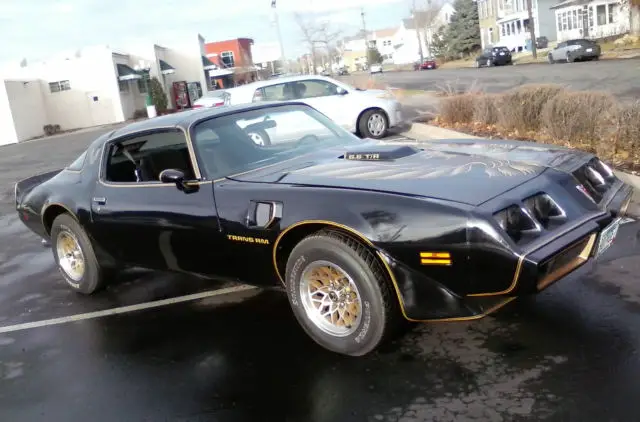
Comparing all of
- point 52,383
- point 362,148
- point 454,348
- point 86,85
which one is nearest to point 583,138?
point 362,148

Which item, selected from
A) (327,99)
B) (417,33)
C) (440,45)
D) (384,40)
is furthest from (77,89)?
(384,40)

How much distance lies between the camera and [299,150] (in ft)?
15.3

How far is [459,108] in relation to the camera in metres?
12.1

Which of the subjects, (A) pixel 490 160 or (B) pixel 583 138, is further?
(B) pixel 583 138

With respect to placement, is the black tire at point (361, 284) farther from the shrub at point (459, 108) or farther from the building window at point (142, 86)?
the building window at point (142, 86)

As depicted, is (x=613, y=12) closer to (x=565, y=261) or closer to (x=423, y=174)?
(x=423, y=174)

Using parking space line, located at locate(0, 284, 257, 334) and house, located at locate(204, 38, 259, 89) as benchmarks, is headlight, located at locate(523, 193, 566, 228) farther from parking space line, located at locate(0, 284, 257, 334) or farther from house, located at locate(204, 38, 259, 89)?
house, located at locate(204, 38, 259, 89)

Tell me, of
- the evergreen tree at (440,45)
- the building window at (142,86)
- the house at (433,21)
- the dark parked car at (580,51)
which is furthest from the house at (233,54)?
the dark parked car at (580,51)

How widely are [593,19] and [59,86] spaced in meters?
40.2

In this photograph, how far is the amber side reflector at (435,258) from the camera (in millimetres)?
3135

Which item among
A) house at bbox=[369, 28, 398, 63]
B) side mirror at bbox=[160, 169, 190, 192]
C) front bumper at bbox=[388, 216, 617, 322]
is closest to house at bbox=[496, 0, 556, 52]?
side mirror at bbox=[160, 169, 190, 192]

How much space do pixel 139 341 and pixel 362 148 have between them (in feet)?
6.81

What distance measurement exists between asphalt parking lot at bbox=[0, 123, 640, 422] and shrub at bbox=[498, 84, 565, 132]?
471 centimetres

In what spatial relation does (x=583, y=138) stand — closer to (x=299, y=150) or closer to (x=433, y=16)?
(x=299, y=150)
